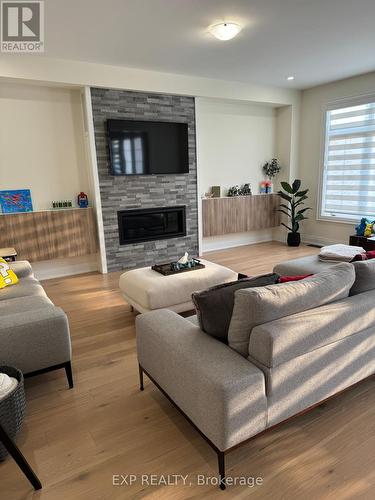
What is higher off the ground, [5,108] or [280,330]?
[5,108]

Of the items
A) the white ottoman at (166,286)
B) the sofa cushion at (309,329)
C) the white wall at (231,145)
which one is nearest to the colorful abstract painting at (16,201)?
the white ottoman at (166,286)

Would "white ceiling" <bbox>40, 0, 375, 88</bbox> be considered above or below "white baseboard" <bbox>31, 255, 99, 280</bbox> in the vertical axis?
above

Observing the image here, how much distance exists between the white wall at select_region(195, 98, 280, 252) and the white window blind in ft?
3.81

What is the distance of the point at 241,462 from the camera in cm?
165

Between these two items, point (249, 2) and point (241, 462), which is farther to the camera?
point (249, 2)

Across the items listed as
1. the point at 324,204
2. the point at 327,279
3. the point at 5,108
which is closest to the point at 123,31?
the point at 5,108

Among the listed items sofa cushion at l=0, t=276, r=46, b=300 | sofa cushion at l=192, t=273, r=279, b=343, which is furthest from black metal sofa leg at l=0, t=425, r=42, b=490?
sofa cushion at l=0, t=276, r=46, b=300

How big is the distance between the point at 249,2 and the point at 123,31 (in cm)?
128

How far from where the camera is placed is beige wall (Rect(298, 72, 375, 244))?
5.73 m

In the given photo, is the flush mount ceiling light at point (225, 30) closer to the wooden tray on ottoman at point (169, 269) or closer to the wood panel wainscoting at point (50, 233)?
the wooden tray on ottoman at point (169, 269)

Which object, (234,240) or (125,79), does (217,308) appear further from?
(234,240)

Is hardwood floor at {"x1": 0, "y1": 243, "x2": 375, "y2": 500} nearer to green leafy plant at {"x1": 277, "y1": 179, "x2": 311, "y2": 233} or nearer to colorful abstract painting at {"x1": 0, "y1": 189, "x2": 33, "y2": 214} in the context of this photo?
colorful abstract painting at {"x1": 0, "y1": 189, "x2": 33, "y2": 214}

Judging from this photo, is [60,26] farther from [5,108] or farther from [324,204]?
[324,204]

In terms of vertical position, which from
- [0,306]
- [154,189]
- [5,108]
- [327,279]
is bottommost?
[0,306]
